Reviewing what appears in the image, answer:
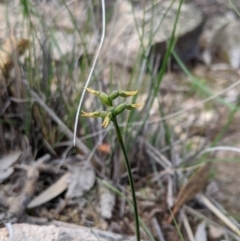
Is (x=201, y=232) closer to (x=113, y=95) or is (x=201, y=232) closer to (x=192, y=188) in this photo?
(x=192, y=188)

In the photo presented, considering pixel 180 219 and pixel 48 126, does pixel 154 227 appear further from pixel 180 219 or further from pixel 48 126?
pixel 48 126

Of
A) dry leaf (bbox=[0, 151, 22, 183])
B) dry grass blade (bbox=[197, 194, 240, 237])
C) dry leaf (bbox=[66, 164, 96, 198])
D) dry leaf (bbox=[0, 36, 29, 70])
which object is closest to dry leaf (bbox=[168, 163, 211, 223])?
dry grass blade (bbox=[197, 194, 240, 237])

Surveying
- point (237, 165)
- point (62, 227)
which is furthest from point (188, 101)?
point (62, 227)

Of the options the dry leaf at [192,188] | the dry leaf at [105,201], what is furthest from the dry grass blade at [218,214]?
the dry leaf at [105,201]

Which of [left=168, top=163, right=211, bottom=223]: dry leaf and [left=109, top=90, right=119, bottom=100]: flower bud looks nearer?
[left=109, top=90, right=119, bottom=100]: flower bud

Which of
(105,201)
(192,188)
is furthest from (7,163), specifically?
(192,188)

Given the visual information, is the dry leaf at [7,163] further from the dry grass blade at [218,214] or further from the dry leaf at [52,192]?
the dry grass blade at [218,214]

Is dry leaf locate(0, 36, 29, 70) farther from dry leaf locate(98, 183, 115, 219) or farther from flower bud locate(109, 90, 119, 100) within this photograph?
flower bud locate(109, 90, 119, 100)
